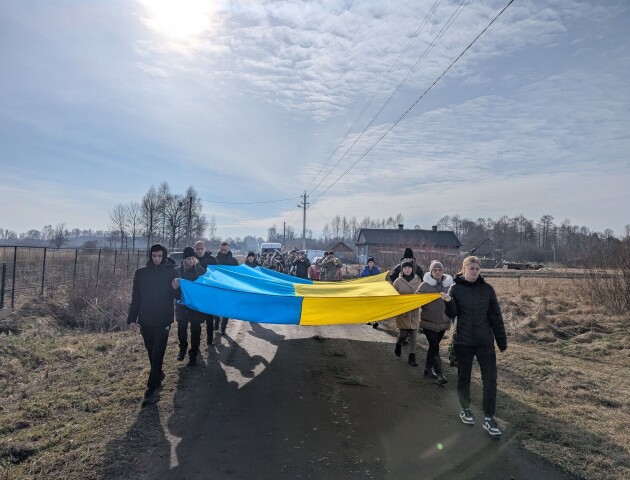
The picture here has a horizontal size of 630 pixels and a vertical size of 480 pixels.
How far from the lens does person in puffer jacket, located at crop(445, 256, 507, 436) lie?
15.7ft

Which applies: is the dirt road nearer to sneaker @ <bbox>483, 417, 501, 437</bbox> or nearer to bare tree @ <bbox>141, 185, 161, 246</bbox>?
sneaker @ <bbox>483, 417, 501, 437</bbox>

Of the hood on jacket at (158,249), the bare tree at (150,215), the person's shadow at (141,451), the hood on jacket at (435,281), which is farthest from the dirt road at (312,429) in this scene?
the bare tree at (150,215)

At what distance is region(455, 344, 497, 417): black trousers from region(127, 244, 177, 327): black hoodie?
4.05 m

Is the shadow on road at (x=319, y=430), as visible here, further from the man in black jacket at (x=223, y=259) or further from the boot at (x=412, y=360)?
the man in black jacket at (x=223, y=259)

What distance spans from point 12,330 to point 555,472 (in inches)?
420

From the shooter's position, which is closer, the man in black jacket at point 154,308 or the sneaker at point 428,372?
the man in black jacket at point 154,308

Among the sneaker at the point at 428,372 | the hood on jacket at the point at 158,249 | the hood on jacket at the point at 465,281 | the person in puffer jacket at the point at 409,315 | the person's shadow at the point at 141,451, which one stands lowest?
the person's shadow at the point at 141,451

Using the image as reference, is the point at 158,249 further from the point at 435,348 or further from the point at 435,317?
the point at 435,348

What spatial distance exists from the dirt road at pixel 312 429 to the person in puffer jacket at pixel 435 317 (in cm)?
36

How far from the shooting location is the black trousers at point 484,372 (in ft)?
15.5

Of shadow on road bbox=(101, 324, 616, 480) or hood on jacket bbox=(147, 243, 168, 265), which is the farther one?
hood on jacket bbox=(147, 243, 168, 265)

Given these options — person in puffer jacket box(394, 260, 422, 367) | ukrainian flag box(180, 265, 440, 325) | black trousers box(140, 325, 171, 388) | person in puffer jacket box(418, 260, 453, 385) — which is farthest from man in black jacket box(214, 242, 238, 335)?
person in puffer jacket box(418, 260, 453, 385)

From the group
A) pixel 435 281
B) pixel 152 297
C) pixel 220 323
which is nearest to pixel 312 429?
pixel 152 297

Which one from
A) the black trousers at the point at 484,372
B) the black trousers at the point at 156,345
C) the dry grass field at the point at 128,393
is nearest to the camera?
the dry grass field at the point at 128,393
